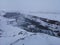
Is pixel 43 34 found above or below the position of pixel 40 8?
below

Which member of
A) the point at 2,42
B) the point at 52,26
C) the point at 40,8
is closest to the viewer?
the point at 2,42

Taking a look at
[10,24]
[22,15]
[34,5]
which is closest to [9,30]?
[10,24]

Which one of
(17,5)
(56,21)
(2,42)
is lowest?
(2,42)

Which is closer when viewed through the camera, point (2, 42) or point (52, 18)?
point (2, 42)

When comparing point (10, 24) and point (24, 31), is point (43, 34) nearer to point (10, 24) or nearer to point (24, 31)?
point (24, 31)

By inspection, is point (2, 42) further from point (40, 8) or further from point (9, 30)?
point (40, 8)

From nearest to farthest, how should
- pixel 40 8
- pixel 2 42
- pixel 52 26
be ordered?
pixel 2 42 < pixel 52 26 < pixel 40 8
